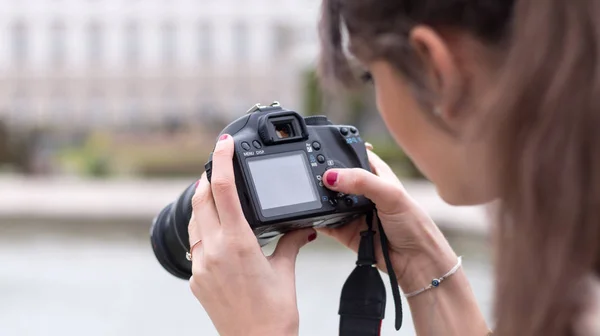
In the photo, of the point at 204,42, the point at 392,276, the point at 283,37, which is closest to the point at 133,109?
the point at 204,42

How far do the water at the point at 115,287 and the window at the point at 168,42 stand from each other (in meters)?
18.0

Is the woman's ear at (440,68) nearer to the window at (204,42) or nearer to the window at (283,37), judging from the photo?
the window at (283,37)

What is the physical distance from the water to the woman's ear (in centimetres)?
164

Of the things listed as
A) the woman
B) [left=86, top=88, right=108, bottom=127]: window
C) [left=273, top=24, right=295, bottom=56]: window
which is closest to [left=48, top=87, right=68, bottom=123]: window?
[left=86, top=88, right=108, bottom=127]: window

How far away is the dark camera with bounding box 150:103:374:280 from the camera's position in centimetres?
70

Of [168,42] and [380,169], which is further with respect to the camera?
[168,42]

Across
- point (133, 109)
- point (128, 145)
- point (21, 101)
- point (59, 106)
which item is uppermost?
point (128, 145)

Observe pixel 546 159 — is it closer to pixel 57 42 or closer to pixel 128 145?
pixel 128 145

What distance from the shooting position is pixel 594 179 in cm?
41

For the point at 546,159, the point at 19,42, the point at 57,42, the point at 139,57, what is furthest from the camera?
the point at 57,42

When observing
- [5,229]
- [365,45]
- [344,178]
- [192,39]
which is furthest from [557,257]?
[192,39]

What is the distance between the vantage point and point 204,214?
686 millimetres

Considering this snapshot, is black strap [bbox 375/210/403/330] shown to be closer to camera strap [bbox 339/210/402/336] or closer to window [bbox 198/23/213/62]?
camera strap [bbox 339/210/402/336]

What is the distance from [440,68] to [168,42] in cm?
2285
